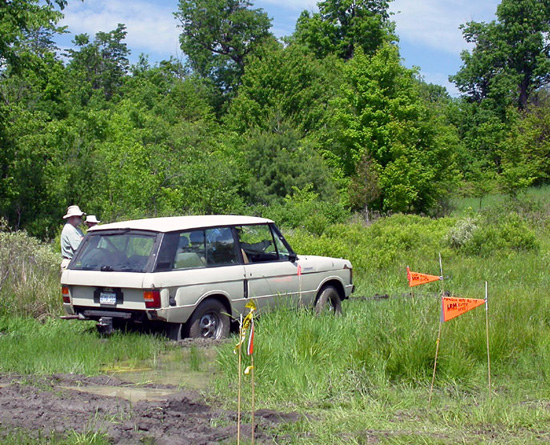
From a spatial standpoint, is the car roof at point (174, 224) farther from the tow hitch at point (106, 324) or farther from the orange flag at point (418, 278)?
the orange flag at point (418, 278)

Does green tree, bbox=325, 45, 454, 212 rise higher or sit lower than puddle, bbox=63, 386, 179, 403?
higher

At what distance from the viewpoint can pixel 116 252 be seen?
10.3 metres

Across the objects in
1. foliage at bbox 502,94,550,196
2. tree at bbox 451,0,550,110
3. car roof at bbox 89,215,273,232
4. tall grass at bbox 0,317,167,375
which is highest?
tree at bbox 451,0,550,110

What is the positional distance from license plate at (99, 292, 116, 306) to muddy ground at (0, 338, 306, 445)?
8.01 ft

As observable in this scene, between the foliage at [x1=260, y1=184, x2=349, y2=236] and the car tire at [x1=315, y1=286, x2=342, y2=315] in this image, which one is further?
the foliage at [x1=260, y1=184, x2=349, y2=236]

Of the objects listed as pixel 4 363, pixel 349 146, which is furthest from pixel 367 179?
pixel 4 363

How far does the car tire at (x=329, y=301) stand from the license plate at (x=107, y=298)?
330cm

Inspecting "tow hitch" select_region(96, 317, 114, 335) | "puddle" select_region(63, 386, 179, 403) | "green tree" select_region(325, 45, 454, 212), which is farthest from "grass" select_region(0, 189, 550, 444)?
"green tree" select_region(325, 45, 454, 212)

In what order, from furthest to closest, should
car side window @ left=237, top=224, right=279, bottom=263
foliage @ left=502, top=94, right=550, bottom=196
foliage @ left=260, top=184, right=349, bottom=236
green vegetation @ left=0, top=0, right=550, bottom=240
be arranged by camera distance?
foliage @ left=502, top=94, right=550, bottom=196 → foliage @ left=260, top=184, right=349, bottom=236 → green vegetation @ left=0, top=0, right=550, bottom=240 → car side window @ left=237, top=224, right=279, bottom=263

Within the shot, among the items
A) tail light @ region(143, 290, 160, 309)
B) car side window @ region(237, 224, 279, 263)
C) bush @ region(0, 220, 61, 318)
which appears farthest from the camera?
bush @ region(0, 220, 61, 318)

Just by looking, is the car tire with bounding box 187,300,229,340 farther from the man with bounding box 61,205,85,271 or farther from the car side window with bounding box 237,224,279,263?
the man with bounding box 61,205,85,271

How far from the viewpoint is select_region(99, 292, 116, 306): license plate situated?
9.98 metres

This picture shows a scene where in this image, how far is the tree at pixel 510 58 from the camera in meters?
73.0

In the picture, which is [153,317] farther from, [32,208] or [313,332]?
[32,208]
